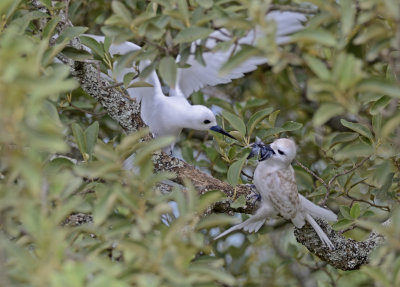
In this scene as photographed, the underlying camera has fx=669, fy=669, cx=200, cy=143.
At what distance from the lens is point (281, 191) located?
2.65 meters

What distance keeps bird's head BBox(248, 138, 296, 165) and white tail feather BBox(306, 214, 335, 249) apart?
9.6 inches

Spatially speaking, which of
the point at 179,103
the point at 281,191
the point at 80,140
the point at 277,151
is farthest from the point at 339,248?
the point at 80,140

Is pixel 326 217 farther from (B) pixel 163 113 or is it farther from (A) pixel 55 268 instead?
(A) pixel 55 268

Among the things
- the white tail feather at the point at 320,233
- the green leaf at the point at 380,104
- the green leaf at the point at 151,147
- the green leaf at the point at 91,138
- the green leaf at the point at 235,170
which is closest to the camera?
the green leaf at the point at 151,147

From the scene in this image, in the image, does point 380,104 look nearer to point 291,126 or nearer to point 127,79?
point 291,126

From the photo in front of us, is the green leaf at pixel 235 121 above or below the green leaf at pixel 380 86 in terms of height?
below

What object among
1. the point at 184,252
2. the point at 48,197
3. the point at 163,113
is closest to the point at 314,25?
the point at 184,252

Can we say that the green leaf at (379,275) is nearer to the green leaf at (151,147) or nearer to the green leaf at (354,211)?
the green leaf at (151,147)

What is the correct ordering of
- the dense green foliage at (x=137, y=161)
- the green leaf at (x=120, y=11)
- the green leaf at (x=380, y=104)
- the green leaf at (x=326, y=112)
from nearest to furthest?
the dense green foliage at (x=137, y=161) → the green leaf at (x=326, y=112) → the green leaf at (x=120, y=11) → the green leaf at (x=380, y=104)

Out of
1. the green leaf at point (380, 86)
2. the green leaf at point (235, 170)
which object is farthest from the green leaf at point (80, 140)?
the green leaf at point (380, 86)

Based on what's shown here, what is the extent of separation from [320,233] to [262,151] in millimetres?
412

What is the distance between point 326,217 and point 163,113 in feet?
3.22

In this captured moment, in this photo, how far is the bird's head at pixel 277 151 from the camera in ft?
8.76

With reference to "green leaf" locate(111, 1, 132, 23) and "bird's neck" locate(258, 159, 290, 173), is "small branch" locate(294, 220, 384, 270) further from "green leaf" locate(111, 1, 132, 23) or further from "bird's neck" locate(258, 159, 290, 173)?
"green leaf" locate(111, 1, 132, 23)
